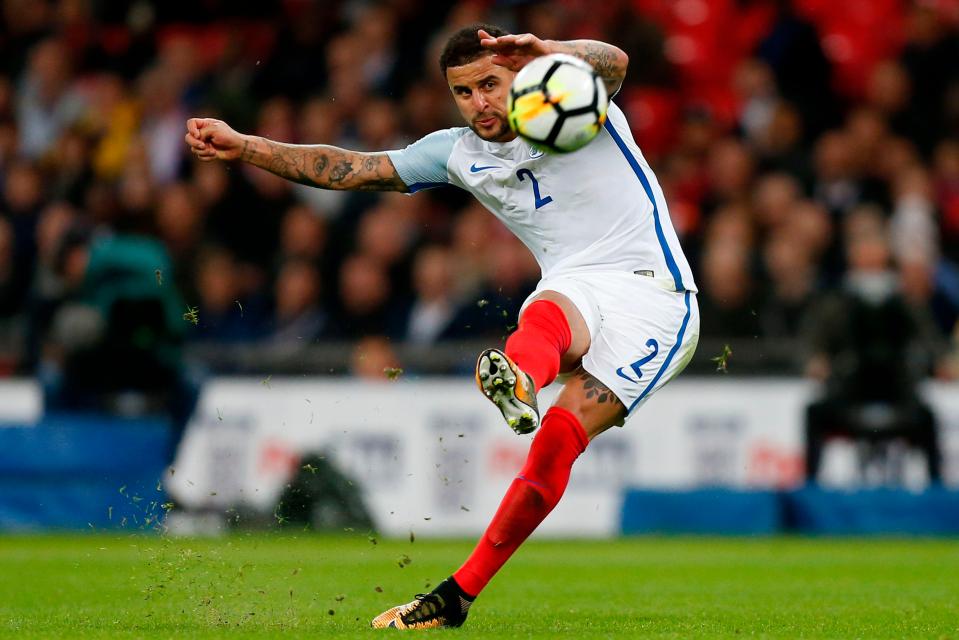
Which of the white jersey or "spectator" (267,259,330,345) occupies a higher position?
the white jersey

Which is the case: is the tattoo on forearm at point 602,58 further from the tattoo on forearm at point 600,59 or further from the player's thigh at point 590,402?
the player's thigh at point 590,402

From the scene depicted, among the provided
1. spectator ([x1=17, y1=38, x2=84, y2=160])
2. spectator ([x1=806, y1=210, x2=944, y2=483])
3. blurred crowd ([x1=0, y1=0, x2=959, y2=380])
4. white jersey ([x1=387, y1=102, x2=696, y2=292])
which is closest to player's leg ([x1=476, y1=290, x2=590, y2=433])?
white jersey ([x1=387, y1=102, x2=696, y2=292])

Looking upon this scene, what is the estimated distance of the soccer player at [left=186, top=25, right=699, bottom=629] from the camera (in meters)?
6.48

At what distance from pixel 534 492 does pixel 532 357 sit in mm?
732

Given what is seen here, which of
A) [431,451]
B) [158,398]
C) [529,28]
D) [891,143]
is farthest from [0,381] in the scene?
[891,143]

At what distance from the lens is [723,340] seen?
1398 centimetres

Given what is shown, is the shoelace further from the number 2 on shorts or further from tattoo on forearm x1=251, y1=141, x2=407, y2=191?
tattoo on forearm x1=251, y1=141, x2=407, y2=191

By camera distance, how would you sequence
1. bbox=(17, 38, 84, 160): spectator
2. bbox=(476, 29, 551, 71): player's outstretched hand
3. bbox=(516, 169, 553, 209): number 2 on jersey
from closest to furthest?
bbox=(476, 29, 551, 71): player's outstretched hand
bbox=(516, 169, 553, 209): number 2 on jersey
bbox=(17, 38, 84, 160): spectator

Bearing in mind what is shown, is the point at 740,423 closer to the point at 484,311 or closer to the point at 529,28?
the point at 484,311

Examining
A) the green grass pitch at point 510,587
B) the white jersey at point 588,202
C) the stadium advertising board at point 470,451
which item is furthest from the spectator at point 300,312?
the white jersey at point 588,202

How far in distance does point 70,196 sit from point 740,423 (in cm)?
740

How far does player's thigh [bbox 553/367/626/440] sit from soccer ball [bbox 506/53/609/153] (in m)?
1.04

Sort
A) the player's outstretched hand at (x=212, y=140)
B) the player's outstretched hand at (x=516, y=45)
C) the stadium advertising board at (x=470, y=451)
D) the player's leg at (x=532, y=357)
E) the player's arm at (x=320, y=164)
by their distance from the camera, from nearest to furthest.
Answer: the player's leg at (x=532, y=357)
the player's outstretched hand at (x=516, y=45)
the player's outstretched hand at (x=212, y=140)
the player's arm at (x=320, y=164)
the stadium advertising board at (x=470, y=451)

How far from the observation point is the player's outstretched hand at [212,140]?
22.9 feet
